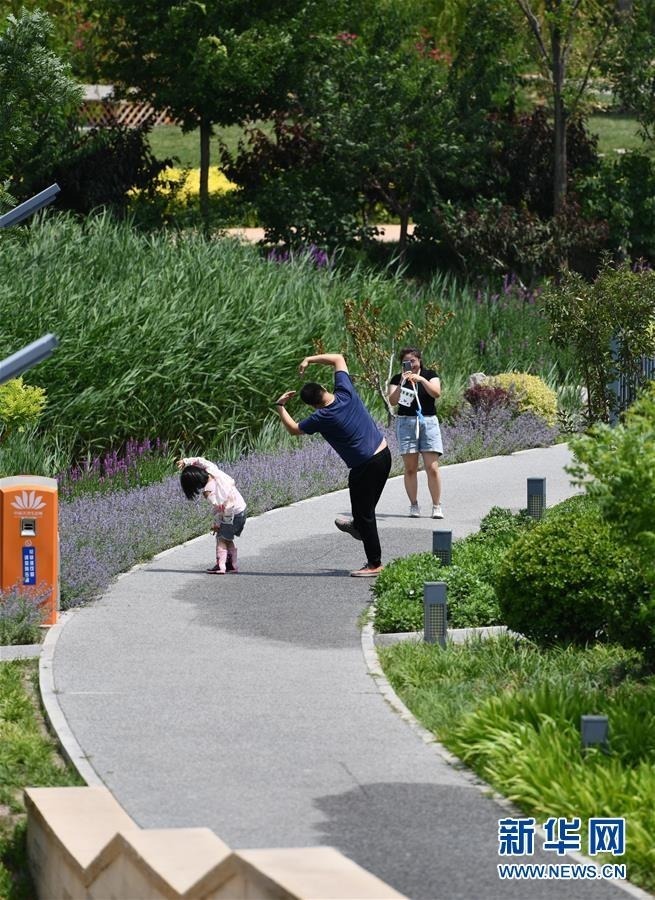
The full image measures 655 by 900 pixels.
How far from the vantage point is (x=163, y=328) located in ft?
65.7

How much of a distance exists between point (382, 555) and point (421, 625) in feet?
9.83

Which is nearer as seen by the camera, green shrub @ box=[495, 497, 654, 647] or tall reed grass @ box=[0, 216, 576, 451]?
green shrub @ box=[495, 497, 654, 647]

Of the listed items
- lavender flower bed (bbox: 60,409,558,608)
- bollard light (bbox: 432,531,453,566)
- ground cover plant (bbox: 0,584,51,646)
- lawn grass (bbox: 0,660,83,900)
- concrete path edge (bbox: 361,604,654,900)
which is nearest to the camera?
concrete path edge (bbox: 361,604,654,900)

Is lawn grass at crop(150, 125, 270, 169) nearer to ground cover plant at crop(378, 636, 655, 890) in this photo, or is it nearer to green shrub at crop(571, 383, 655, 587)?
ground cover plant at crop(378, 636, 655, 890)

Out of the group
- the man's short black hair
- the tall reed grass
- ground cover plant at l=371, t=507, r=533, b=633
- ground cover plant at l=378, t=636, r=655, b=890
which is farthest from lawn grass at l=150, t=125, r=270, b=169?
ground cover plant at l=378, t=636, r=655, b=890

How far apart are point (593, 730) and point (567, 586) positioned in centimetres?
284

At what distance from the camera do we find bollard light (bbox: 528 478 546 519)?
15742 millimetres

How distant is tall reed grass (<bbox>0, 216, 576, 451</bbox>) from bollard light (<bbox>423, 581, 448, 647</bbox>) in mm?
7913

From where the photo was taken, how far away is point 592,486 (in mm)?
9734

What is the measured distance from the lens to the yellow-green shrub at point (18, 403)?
1733 centimetres

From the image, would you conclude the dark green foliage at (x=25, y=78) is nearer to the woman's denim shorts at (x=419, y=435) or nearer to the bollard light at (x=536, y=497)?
the woman's denim shorts at (x=419, y=435)

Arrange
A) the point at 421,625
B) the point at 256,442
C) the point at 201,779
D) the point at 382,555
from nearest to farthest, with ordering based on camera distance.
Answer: the point at 201,779 < the point at 421,625 < the point at 382,555 < the point at 256,442

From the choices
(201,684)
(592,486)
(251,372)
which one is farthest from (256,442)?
(592,486)

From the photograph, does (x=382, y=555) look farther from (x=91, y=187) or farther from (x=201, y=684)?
(x=91, y=187)
